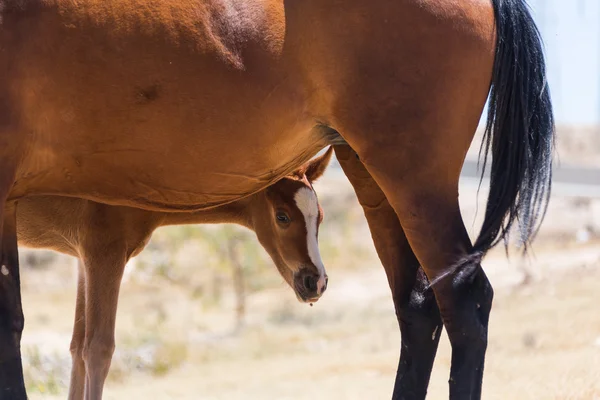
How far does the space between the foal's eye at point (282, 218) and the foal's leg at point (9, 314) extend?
10.0 ft

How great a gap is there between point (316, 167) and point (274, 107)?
2762 mm

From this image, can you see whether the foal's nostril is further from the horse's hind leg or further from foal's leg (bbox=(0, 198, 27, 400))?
foal's leg (bbox=(0, 198, 27, 400))

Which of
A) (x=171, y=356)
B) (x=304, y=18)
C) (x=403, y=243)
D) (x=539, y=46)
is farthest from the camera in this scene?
(x=171, y=356)

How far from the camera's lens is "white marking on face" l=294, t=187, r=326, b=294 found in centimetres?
735

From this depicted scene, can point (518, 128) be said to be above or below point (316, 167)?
below

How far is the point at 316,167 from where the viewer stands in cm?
750

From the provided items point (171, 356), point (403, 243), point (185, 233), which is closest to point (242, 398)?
point (403, 243)

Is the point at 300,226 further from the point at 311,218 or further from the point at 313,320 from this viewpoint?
the point at 313,320

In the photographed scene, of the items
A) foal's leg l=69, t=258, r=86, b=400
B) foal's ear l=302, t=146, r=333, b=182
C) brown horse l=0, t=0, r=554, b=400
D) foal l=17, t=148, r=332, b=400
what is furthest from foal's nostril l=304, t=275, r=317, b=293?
brown horse l=0, t=0, r=554, b=400

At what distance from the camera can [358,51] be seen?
476 cm

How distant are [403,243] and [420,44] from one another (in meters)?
1.28

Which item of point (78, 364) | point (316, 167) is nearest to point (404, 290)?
point (316, 167)

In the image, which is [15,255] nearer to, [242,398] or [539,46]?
[539,46]

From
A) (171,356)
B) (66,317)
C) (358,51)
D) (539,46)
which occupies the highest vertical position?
(66,317)
